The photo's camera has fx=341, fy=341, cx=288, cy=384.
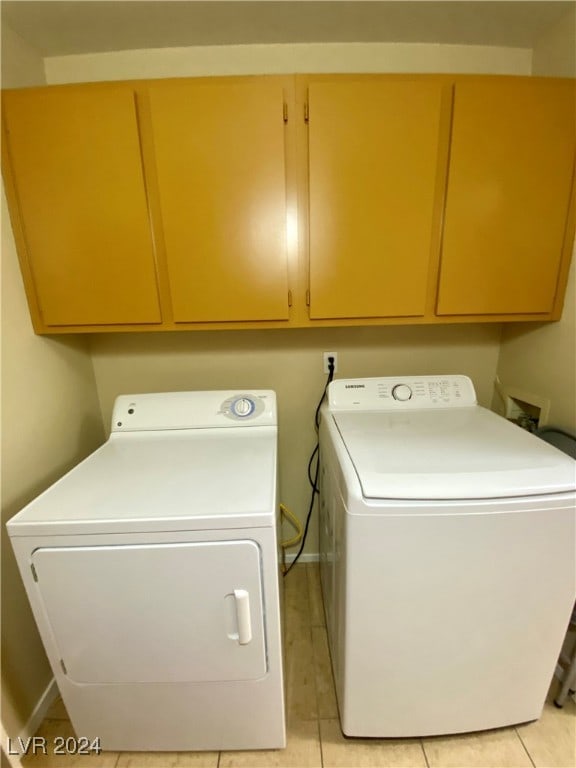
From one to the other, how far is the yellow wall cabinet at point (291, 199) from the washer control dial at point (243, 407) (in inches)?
13.0

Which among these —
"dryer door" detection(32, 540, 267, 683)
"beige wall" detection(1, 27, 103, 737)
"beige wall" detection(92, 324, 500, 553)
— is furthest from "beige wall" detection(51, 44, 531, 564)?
"dryer door" detection(32, 540, 267, 683)

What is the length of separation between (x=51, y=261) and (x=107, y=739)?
1715 mm

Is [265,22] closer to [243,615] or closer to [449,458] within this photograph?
[449,458]

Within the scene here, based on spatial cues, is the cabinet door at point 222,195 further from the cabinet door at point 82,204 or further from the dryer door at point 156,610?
the dryer door at point 156,610

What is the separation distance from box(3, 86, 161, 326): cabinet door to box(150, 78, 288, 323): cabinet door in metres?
0.11

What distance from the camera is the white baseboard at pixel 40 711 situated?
1240mm

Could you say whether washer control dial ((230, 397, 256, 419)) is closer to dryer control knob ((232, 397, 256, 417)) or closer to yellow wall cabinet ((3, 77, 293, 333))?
dryer control knob ((232, 397, 256, 417))

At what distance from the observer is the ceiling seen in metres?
1.22

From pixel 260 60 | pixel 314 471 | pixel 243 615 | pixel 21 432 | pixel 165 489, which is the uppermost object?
pixel 260 60

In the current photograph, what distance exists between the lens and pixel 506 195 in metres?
1.27

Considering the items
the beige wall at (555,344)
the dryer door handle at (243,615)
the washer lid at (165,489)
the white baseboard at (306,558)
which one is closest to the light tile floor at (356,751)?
the dryer door handle at (243,615)

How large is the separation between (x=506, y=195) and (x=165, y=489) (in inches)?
62.7

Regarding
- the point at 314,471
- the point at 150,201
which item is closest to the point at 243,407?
the point at 314,471

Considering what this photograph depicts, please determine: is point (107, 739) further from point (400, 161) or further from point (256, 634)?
point (400, 161)
